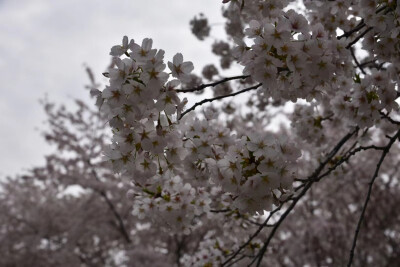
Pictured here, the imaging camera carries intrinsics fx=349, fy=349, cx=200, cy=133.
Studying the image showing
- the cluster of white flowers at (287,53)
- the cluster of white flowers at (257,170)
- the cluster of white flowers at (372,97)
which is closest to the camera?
the cluster of white flowers at (257,170)

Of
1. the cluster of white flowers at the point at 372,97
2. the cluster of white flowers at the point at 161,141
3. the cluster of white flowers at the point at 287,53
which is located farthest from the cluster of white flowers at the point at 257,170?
the cluster of white flowers at the point at 372,97

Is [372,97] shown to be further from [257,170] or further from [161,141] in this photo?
[161,141]

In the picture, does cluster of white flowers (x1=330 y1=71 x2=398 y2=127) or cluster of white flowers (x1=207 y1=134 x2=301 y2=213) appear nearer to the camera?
Result: cluster of white flowers (x1=207 y1=134 x2=301 y2=213)

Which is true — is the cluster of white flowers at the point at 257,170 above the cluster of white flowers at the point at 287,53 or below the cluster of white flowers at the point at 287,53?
below

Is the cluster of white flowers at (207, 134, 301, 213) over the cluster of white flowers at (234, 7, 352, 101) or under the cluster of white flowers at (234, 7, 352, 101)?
under

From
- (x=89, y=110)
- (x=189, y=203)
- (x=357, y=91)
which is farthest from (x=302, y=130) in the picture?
(x=89, y=110)

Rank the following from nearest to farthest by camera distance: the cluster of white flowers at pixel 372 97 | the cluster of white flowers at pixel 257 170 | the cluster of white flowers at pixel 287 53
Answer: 1. the cluster of white flowers at pixel 257 170
2. the cluster of white flowers at pixel 287 53
3. the cluster of white flowers at pixel 372 97

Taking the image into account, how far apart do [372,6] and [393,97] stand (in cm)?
60

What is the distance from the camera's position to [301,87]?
204cm

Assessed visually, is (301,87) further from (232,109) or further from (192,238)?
(192,238)

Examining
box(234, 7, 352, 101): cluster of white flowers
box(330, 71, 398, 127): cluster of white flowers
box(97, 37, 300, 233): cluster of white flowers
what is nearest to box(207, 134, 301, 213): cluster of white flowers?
box(97, 37, 300, 233): cluster of white flowers

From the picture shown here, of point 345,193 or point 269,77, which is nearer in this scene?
point 269,77

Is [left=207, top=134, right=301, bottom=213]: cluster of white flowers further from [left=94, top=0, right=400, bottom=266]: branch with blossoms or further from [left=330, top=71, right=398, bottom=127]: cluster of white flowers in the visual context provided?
[left=330, top=71, right=398, bottom=127]: cluster of white flowers

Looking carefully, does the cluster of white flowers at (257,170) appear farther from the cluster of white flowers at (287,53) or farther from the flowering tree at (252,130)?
the cluster of white flowers at (287,53)
